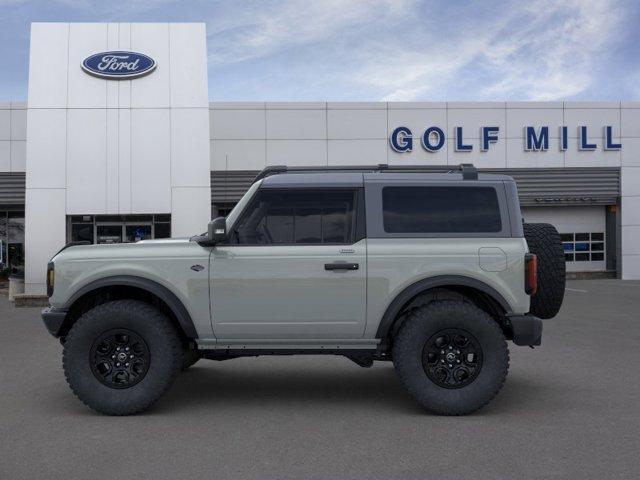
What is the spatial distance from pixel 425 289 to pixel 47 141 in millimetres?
17261

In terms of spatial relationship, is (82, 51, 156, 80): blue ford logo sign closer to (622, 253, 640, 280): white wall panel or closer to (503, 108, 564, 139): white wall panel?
(503, 108, 564, 139): white wall panel

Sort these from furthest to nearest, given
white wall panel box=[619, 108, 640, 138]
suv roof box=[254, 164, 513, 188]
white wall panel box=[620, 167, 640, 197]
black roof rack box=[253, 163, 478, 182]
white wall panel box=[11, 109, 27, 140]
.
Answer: white wall panel box=[620, 167, 640, 197], white wall panel box=[619, 108, 640, 138], white wall panel box=[11, 109, 27, 140], black roof rack box=[253, 163, 478, 182], suv roof box=[254, 164, 513, 188]

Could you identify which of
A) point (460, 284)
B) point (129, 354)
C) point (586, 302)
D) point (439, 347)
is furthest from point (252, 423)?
point (586, 302)

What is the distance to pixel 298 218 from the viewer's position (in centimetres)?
618

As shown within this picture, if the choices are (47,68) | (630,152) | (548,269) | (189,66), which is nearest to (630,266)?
(630,152)

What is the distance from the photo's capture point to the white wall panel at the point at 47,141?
20.5 m

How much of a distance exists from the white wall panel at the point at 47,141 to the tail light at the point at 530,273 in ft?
57.0

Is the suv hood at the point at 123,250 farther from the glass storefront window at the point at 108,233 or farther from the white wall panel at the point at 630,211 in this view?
the white wall panel at the point at 630,211

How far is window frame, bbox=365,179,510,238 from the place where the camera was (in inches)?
240

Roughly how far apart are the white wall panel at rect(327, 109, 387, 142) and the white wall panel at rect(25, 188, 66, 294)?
10716 mm

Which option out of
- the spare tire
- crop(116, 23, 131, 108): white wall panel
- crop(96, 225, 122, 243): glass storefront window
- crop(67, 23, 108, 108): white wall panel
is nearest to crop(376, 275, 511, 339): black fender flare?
the spare tire

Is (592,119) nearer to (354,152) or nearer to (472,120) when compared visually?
(472,120)

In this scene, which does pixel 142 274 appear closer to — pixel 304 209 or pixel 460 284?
pixel 304 209

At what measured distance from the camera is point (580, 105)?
92.6ft
